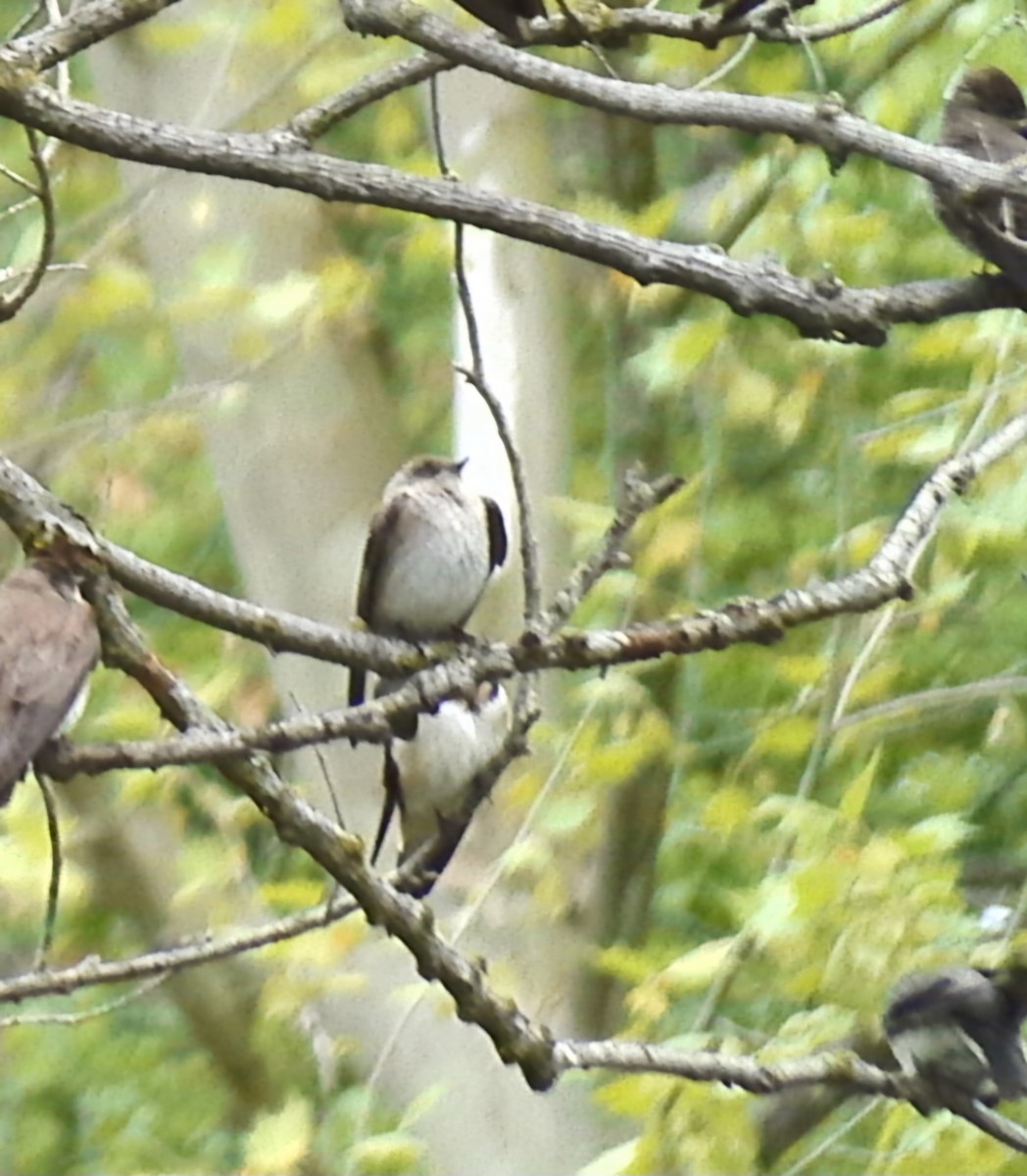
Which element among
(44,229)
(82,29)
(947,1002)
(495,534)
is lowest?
(947,1002)

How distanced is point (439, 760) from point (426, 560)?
670mm

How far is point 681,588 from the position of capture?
4375 mm

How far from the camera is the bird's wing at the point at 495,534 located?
11.0 ft

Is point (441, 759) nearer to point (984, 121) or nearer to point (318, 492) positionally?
point (318, 492)

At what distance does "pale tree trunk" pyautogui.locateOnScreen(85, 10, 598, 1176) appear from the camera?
3.84 meters

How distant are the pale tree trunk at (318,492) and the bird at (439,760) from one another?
0.47 ft

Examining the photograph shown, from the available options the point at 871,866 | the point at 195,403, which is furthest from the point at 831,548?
the point at 195,403

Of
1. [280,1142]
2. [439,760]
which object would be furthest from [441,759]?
[280,1142]

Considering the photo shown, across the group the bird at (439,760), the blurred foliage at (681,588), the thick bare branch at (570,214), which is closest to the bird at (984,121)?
the blurred foliage at (681,588)

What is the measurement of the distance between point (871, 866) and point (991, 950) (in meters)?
0.27

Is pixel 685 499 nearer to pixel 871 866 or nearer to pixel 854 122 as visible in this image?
pixel 871 866

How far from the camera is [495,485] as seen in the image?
12.7 ft

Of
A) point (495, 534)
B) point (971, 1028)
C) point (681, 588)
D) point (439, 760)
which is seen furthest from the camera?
point (681, 588)

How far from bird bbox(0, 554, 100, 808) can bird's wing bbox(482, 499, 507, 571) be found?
4.71 ft
